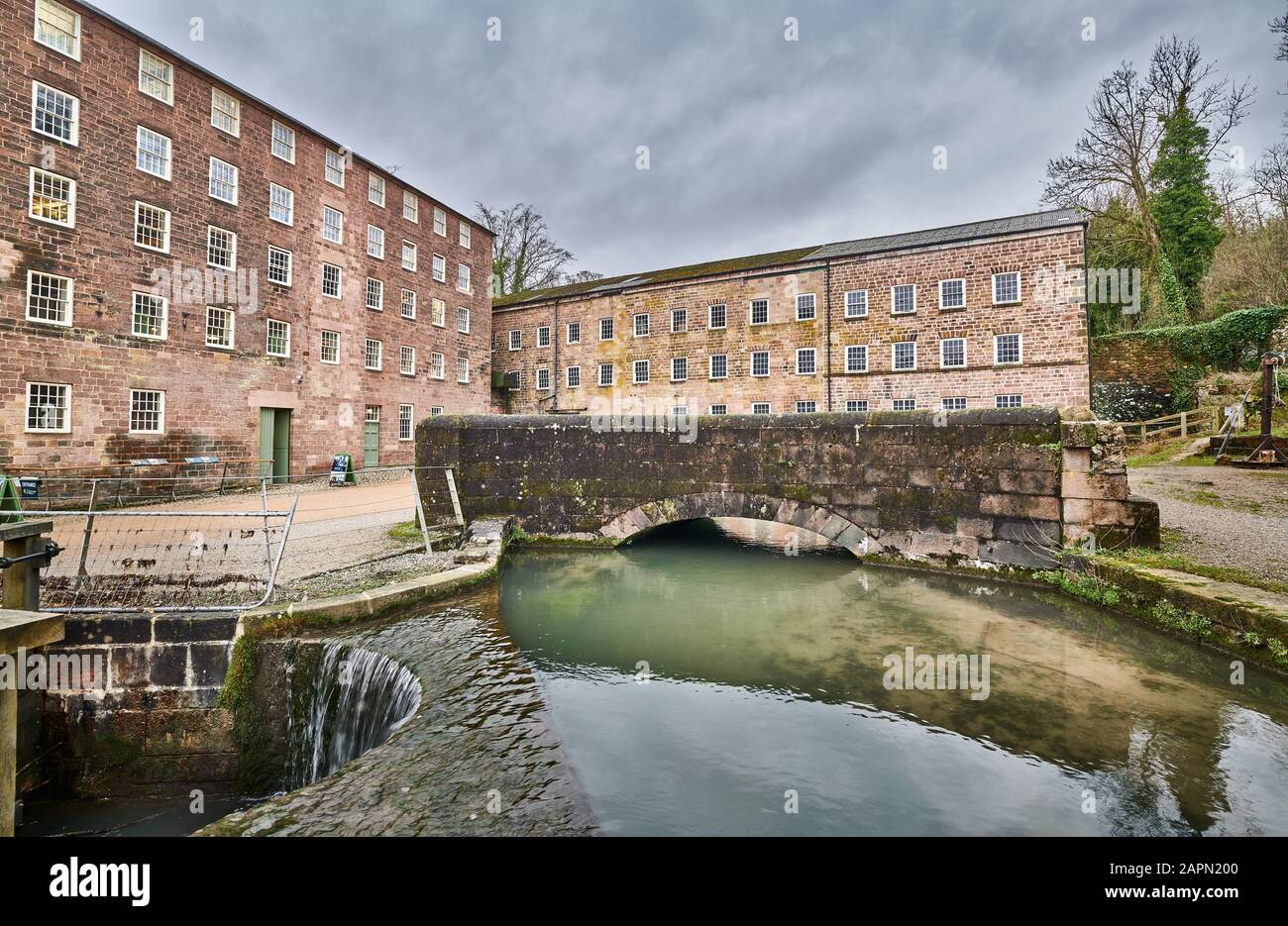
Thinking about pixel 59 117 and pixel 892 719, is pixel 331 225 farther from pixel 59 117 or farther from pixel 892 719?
pixel 892 719

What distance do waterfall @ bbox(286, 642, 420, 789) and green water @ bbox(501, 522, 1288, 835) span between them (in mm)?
1094

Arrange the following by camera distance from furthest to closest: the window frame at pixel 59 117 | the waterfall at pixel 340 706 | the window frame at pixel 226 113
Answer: the window frame at pixel 226 113 < the window frame at pixel 59 117 < the waterfall at pixel 340 706

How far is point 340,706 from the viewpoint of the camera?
4590 millimetres

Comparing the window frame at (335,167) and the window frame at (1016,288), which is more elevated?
the window frame at (335,167)

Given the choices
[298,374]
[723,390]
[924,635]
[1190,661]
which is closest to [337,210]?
[298,374]

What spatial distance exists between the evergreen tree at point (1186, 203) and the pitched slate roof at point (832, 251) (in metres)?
4.68

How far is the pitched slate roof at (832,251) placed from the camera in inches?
926

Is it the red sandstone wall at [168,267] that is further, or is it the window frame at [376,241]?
the window frame at [376,241]

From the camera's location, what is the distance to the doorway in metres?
19.1

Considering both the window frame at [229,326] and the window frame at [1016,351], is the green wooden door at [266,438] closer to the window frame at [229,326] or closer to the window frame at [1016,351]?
the window frame at [229,326]

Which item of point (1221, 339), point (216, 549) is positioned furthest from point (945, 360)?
point (216, 549)

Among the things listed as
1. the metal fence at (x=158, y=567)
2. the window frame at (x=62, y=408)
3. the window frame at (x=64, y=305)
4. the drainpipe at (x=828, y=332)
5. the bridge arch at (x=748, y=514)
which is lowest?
the metal fence at (x=158, y=567)

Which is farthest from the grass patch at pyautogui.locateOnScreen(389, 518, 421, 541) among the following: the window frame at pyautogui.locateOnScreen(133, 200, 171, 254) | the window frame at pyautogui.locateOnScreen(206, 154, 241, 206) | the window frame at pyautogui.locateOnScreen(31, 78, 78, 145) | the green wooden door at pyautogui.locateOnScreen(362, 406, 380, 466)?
the window frame at pyautogui.locateOnScreen(206, 154, 241, 206)

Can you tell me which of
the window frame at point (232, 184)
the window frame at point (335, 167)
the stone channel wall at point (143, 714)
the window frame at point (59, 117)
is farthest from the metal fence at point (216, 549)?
the window frame at point (335, 167)
